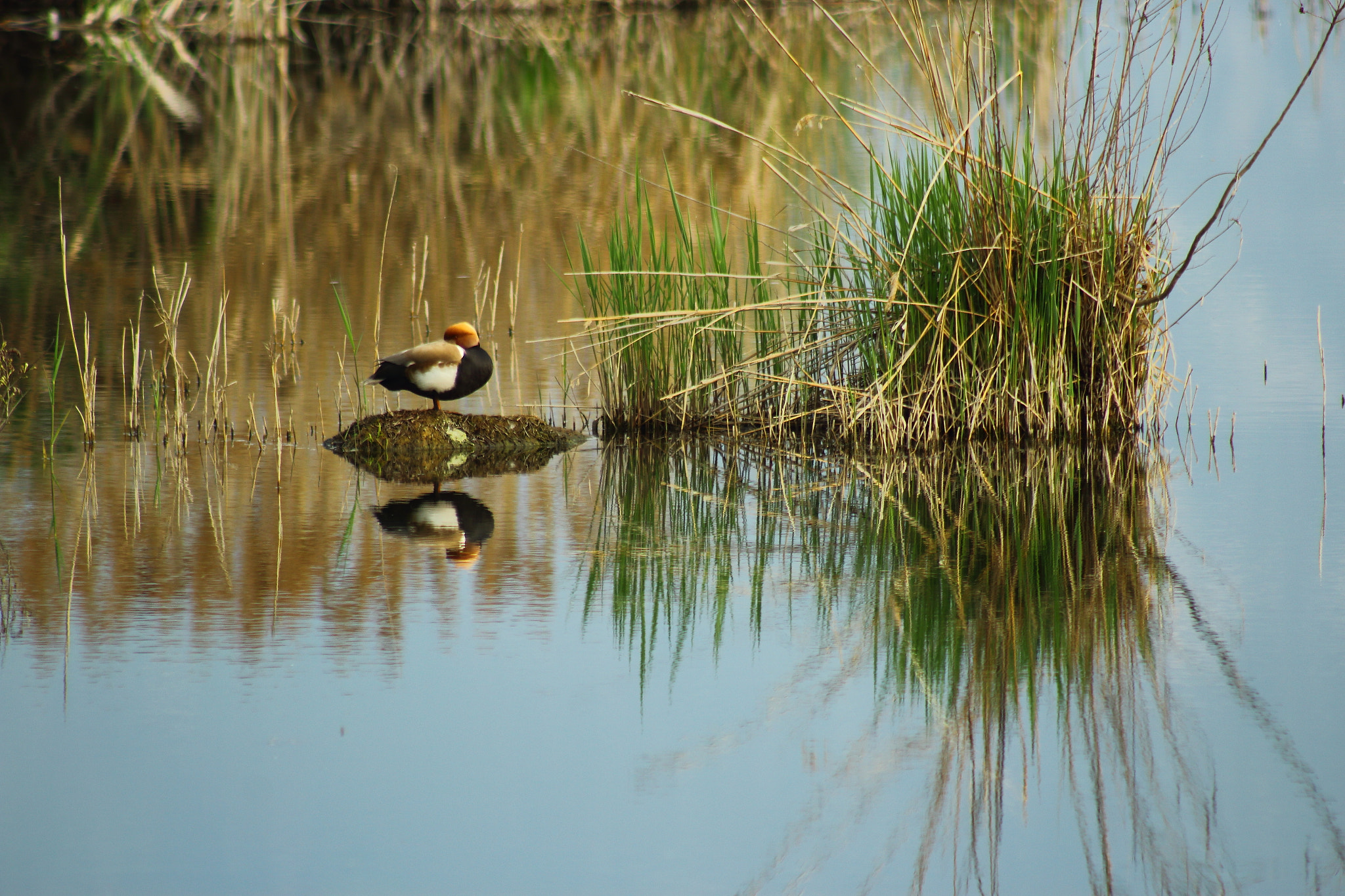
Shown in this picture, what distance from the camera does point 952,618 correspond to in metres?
4.26

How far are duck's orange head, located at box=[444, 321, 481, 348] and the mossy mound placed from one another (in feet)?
1.21

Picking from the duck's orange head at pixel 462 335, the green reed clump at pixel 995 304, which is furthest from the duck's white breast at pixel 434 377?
the green reed clump at pixel 995 304

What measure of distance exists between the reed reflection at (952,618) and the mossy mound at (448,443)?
387 millimetres

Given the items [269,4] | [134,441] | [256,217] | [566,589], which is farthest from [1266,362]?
[269,4]

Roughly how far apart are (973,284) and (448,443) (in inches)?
92.5

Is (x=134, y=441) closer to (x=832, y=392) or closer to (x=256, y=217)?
(x=832, y=392)

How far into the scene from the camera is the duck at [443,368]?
21.1 ft

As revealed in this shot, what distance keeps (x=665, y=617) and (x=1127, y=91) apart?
10.8 ft

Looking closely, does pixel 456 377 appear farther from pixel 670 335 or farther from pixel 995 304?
pixel 995 304

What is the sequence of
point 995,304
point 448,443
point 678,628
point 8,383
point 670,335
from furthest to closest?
point 8,383
point 670,335
point 448,443
point 995,304
point 678,628

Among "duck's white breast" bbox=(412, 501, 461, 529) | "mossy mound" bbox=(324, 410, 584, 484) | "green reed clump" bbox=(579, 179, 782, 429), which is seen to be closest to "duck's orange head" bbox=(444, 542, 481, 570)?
"duck's white breast" bbox=(412, 501, 461, 529)

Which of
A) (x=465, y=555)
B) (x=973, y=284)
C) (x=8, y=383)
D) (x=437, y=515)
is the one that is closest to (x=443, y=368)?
(x=437, y=515)

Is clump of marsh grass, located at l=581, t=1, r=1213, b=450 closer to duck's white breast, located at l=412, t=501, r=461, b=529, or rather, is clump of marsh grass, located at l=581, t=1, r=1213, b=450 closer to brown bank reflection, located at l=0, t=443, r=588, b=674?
duck's white breast, located at l=412, t=501, r=461, b=529

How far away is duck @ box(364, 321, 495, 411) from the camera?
6422 millimetres
